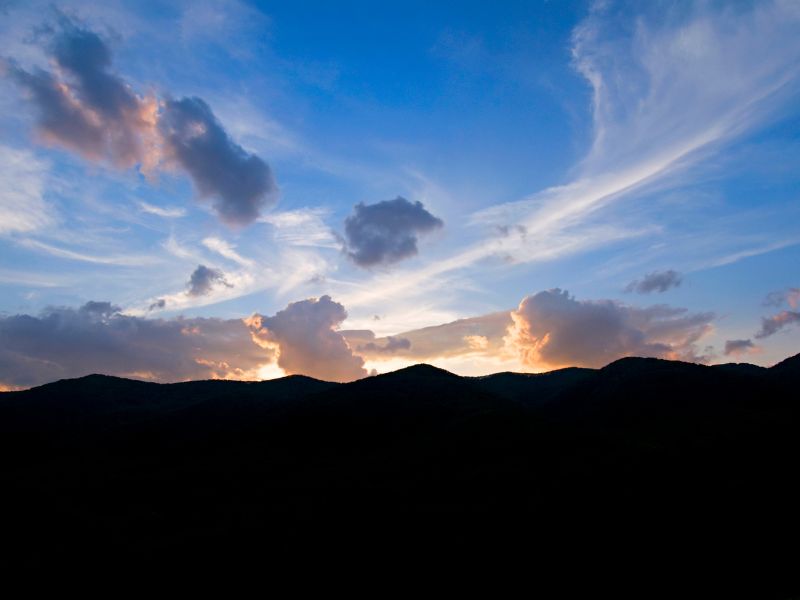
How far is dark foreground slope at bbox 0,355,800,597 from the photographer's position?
118ft

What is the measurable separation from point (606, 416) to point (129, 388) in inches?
5226

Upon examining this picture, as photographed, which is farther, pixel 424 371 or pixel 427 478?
pixel 424 371

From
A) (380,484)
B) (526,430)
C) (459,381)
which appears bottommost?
(380,484)

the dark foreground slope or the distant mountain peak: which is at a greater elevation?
the distant mountain peak

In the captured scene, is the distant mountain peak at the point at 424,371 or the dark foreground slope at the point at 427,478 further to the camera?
the distant mountain peak at the point at 424,371

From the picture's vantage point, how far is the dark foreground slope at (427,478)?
35938mm

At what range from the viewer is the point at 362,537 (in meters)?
37.6

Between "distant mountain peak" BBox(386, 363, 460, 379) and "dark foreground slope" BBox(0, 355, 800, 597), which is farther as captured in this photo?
"distant mountain peak" BBox(386, 363, 460, 379)

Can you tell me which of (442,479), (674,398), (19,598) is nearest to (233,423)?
(442,479)

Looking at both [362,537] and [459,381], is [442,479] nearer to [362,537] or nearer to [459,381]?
[362,537]

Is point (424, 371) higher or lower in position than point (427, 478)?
higher

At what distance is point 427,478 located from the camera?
2045 inches

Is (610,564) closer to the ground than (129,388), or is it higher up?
closer to the ground

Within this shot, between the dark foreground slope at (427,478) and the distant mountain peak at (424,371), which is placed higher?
the distant mountain peak at (424,371)
